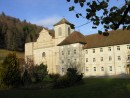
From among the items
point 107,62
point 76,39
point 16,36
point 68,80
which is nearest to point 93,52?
point 107,62

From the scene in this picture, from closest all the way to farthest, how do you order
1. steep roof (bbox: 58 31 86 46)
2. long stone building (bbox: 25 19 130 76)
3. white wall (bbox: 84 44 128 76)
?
white wall (bbox: 84 44 128 76) < long stone building (bbox: 25 19 130 76) < steep roof (bbox: 58 31 86 46)

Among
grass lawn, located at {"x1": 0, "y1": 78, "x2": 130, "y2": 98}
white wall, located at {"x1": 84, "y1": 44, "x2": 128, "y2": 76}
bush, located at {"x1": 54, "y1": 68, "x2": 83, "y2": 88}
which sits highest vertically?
white wall, located at {"x1": 84, "y1": 44, "x2": 128, "y2": 76}

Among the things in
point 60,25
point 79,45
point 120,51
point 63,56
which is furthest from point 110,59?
point 60,25

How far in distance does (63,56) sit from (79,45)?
555 cm

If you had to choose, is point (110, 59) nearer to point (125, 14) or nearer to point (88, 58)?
point (88, 58)

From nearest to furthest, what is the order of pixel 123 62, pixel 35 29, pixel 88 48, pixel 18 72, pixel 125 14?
pixel 125 14 < pixel 18 72 < pixel 123 62 < pixel 88 48 < pixel 35 29

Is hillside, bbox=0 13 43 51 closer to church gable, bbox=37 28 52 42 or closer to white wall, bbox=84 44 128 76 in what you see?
church gable, bbox=37 28 52 42

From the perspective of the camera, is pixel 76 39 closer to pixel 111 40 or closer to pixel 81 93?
pixel 111 40

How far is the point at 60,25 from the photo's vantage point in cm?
7344

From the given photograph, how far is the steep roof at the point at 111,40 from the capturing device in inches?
2208

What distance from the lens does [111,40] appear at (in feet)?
190

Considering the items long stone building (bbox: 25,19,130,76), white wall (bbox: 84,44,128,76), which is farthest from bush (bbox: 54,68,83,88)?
white wall (bbox: 84,44,128,76)

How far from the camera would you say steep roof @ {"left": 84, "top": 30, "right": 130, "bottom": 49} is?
56094mm

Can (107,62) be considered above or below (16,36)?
below
